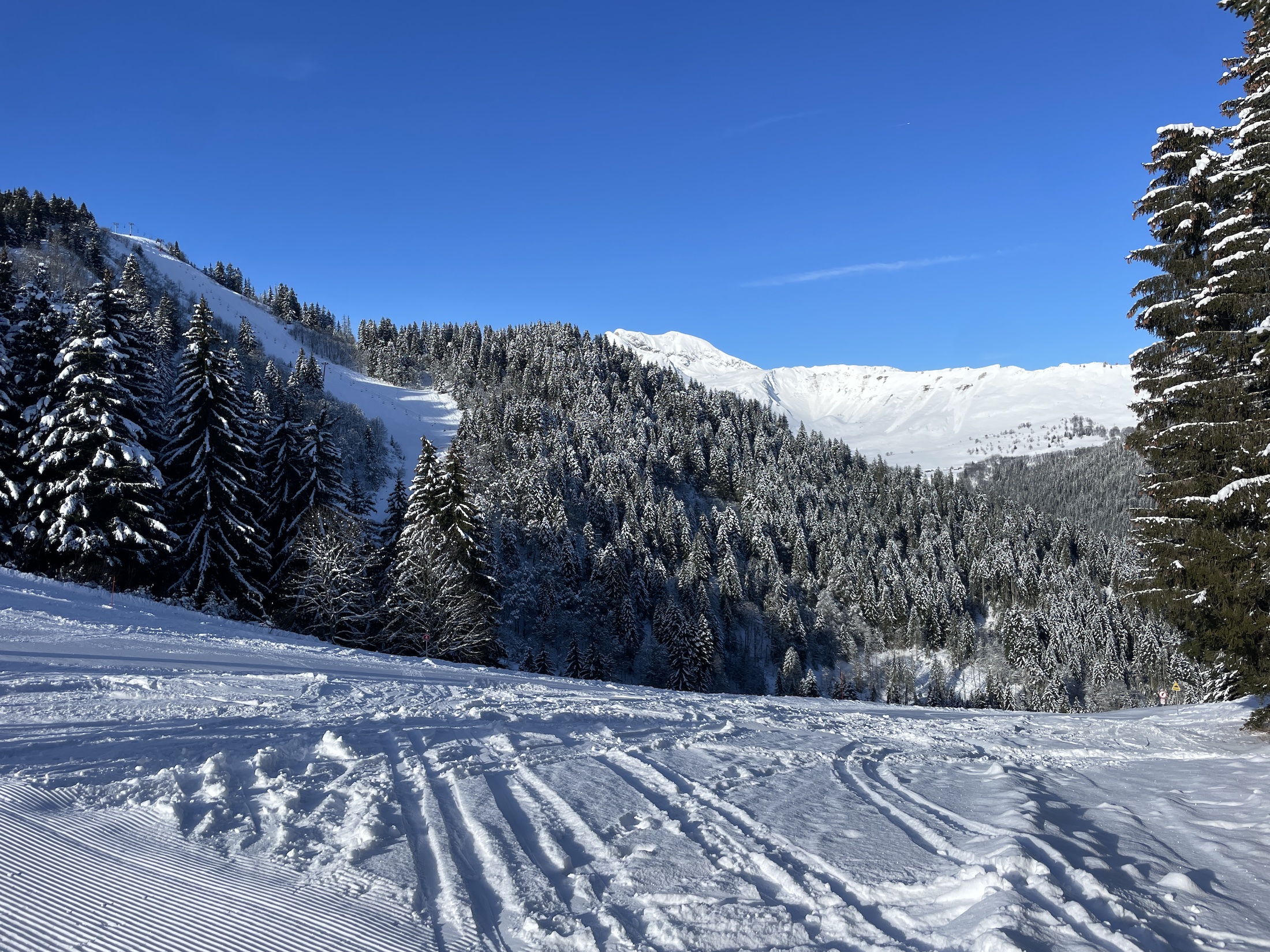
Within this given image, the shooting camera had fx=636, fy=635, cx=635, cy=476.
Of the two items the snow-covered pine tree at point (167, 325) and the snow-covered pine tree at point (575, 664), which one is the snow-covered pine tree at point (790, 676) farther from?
the snow-covered pine tree at point (167, 325)

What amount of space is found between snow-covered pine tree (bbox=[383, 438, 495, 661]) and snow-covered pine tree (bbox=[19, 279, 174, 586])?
27.5 feet

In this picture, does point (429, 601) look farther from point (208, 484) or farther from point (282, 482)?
point (282, 482)

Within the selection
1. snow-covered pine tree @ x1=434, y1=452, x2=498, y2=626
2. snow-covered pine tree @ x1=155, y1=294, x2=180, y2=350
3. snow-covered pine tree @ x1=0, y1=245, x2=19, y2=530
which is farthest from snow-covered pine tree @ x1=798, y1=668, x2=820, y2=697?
snow-covered pine tree @ x1=155, y1=294, x2=180, y2=350

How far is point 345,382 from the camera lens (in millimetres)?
116562

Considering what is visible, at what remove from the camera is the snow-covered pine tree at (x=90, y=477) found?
19.9m

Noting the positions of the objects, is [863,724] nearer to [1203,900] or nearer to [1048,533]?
[1203,900]

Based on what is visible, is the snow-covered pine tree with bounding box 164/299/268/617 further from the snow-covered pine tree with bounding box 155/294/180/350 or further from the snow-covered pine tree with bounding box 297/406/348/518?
the snow-covered pine tree with bounding box 155/294/180/350

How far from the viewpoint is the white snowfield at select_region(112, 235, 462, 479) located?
104 metres

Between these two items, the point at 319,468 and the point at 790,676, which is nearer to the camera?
the point at 319,468

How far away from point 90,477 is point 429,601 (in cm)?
1168

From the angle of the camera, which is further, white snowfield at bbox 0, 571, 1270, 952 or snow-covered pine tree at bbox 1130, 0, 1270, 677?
snow-covered pine tree at bbox 1130, 0, 1270, 677

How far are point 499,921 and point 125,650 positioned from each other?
433 inches

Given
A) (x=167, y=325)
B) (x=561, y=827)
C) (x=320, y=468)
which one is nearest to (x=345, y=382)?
(x=167, y=325)

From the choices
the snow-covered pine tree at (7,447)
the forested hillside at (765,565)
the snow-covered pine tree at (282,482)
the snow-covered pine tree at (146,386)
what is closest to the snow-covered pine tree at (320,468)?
the snow-covered pine tree at (282,482)
